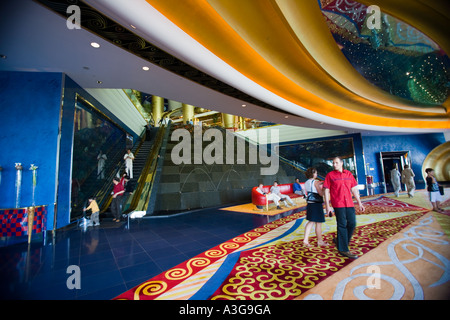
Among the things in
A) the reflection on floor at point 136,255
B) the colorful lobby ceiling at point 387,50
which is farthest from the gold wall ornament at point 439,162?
the reflection on floor at point 136,255

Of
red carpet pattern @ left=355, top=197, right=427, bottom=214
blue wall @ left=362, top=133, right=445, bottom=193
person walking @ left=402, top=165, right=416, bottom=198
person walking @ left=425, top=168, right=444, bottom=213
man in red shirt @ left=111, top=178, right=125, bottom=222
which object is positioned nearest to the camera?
man in red shirt @ left=111, top=178, right=125, bottom=222

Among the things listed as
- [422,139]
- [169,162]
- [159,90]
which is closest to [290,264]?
[159,90]

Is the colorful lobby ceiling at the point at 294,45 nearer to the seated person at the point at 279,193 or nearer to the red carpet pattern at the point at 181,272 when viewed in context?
the seated person at the point at 279,193

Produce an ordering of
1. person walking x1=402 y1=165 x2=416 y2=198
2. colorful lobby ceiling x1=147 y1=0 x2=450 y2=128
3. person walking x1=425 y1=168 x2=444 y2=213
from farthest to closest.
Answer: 1. person walking x1=402 y1=165 x2=416 y2=198
2. person walking x1=425 y1=168 x2=444 y2=213
3. colorful lobby ceiling x1=147 y1=0 x2=450 y2=128

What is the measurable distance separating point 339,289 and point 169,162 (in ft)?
27.5

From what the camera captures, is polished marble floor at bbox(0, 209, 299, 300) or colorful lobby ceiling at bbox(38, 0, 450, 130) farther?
colorful lobby ceiling at bbox(38, 0, 450, 130)

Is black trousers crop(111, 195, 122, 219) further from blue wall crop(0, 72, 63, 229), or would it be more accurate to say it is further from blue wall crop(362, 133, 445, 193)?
blue wall crop(362, 133, 445, 193)

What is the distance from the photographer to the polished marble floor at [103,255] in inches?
86.0

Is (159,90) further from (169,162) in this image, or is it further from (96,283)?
(96,283)

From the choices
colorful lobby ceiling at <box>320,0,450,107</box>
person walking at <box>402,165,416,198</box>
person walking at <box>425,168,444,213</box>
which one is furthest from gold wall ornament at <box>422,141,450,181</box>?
person walking at <box>425,168,444,213</box>

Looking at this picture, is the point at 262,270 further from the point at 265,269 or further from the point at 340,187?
the point at 340,187

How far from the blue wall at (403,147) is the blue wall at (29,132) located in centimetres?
1648

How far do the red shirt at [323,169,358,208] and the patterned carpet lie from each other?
31.9 inches

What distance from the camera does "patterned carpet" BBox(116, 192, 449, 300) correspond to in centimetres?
199
